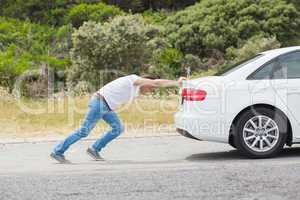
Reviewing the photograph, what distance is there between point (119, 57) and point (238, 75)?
1307 centimetres

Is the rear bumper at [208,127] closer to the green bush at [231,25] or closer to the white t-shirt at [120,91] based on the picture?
the white t-shirt at [120,91]

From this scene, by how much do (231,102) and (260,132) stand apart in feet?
1.90

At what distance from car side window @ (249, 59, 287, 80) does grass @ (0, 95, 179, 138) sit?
4.33 m

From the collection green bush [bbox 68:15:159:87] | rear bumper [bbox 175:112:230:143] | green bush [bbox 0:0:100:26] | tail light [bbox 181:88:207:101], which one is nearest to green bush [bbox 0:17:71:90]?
green bush [bbox 0:0:100:26]

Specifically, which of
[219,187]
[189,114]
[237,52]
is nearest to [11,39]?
[237,52]

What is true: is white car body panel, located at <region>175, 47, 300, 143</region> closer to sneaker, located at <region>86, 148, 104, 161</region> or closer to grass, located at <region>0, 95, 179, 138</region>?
sneaker, located at <region>86, 148, 104, 161</region>

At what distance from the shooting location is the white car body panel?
31.6 feet

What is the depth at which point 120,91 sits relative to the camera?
981cm

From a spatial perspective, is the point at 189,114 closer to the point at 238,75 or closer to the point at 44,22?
the point at 238,75

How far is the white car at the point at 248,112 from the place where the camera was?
9.62 meters

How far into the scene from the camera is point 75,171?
9.04 meters

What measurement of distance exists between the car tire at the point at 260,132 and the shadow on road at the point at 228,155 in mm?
256

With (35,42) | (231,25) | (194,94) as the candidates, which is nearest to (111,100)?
(194,94)

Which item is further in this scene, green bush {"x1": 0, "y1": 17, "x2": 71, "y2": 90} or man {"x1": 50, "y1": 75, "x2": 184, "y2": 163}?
green bush {"x1": 0, "y1": 17, "x2": 71, "y2": 90}
